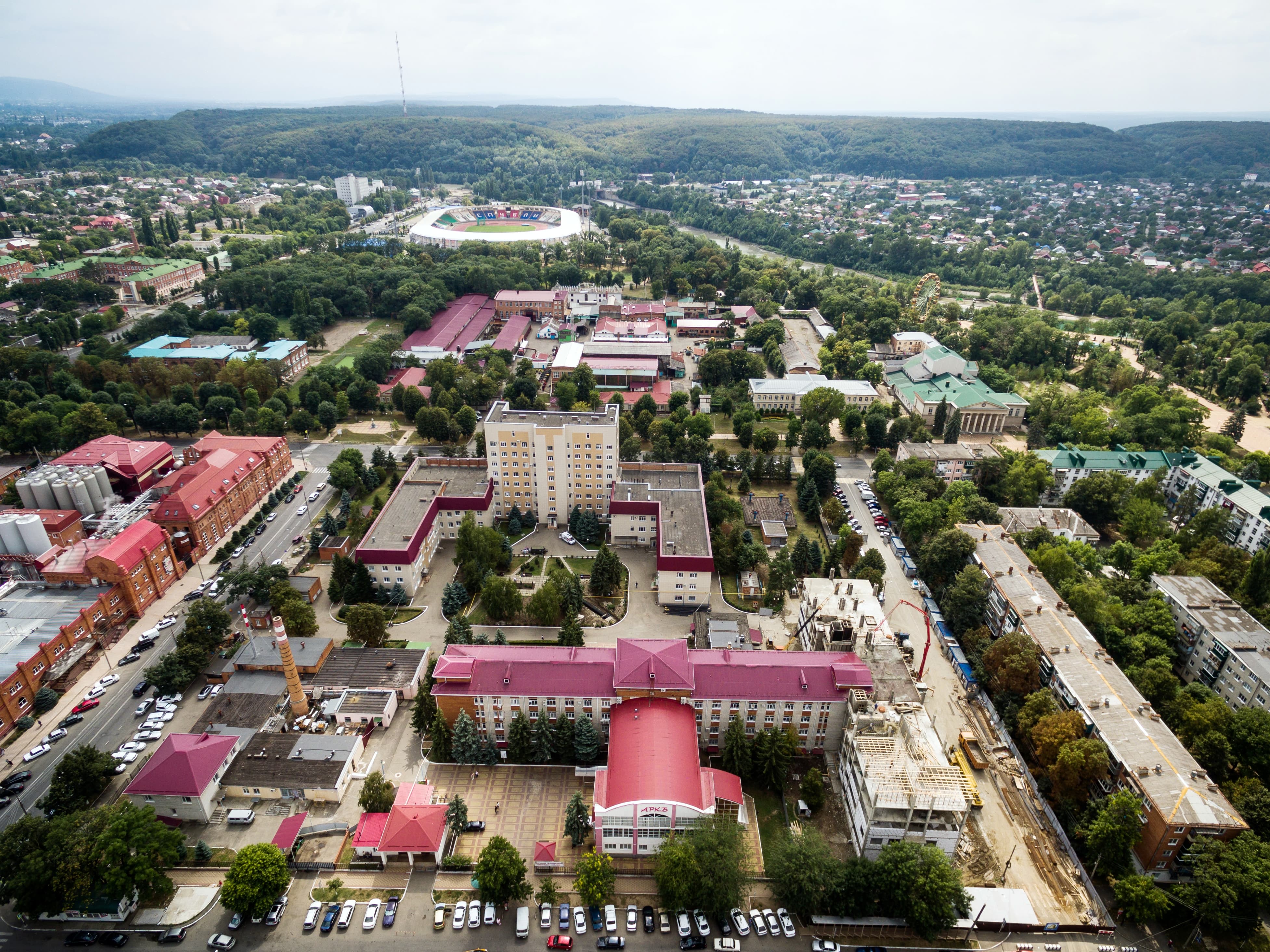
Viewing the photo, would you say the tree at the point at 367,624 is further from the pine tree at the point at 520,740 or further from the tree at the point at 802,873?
the tree at the point at 802,873

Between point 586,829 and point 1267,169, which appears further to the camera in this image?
point 1267,169

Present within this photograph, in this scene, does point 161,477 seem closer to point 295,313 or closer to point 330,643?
→ point 330,643

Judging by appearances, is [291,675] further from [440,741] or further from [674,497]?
[674,497]

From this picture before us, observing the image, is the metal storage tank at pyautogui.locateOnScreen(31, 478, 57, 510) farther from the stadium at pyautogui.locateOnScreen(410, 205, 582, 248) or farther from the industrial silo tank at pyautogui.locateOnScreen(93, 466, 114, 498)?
the stadium at pyautogui.locateOnScreen(410, 205, 582, 248)

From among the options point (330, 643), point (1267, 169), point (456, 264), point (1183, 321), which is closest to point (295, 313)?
point (456, 264)

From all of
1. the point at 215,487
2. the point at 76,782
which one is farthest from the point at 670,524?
the point at 76,782
